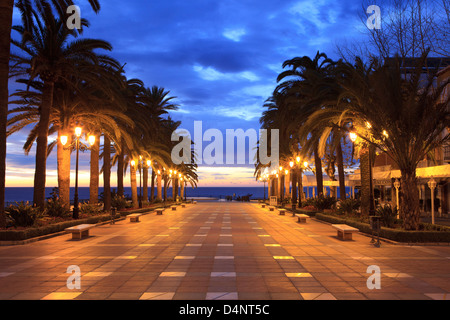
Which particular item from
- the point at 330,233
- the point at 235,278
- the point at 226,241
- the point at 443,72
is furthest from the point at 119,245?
the point at 443,72

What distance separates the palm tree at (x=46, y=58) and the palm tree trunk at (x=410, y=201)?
16.3 meters

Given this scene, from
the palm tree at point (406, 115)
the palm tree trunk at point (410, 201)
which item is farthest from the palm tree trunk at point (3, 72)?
the palm tree trunk at point (410, 201)

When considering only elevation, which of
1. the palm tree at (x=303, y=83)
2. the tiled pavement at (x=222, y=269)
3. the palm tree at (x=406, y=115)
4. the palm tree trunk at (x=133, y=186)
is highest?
the palm tree at (x=303, y=83)

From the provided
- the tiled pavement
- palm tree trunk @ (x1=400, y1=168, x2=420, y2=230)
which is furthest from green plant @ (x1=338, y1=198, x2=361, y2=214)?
the tiled pavement

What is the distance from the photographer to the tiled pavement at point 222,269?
24.6ft

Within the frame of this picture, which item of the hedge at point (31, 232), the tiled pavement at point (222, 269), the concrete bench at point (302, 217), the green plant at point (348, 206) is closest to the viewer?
the tiled pavement at point (222, 269)

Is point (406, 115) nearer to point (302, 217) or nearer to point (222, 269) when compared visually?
point (222, 269)

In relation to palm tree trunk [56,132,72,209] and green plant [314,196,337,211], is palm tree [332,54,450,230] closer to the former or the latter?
green plant [314,196,337,211]

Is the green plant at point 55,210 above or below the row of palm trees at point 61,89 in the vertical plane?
below

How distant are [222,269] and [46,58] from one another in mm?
16245

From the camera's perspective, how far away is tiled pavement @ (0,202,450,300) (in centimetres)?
751

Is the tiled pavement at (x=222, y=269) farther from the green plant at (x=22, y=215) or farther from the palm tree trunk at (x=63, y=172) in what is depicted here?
the palm tree trunk at (x=63, y=172)

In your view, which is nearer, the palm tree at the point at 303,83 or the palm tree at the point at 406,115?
the palm tree at the point at 406,115

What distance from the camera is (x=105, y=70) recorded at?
22.8 m
